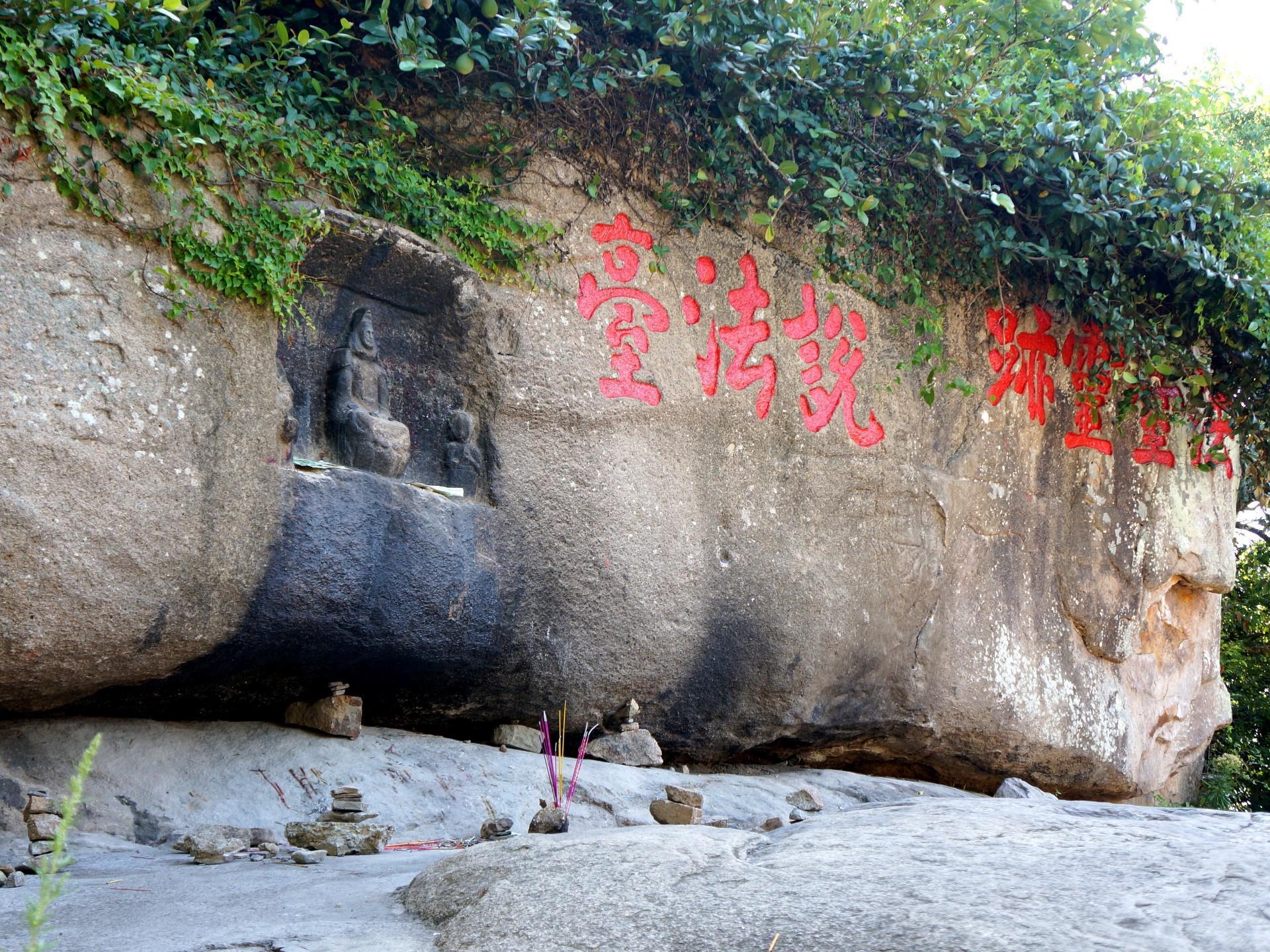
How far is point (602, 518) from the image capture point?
15.1 feet

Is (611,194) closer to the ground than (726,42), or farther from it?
closer to the ground

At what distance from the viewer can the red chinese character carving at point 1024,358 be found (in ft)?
20.1

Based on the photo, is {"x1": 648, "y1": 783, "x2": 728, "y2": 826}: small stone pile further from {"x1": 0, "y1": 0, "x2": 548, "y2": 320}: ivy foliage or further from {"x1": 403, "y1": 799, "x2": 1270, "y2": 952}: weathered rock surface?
{"x1": 0, "y1": 0, "x2": 548, "y2": 320}: ivy foliage

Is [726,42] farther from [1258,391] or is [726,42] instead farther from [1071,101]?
[1258,391]

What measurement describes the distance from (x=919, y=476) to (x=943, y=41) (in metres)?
2.08

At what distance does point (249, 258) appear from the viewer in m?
3.86

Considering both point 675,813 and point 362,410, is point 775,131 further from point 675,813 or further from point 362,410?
point 675,813

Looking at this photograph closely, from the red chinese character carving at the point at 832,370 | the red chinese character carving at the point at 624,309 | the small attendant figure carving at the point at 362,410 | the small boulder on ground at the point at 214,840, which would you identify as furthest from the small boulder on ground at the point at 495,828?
the red chinese character carving at the point at 832,370

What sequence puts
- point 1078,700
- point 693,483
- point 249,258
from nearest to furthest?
1. point 249,258
2. point 693,483
3. point 1078,700

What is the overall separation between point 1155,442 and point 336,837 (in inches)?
210

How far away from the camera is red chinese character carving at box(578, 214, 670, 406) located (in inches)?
188

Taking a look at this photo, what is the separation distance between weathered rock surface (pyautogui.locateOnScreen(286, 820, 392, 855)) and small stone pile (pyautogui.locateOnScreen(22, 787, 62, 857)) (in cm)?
66

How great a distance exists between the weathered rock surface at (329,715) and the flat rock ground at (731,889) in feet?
2.20

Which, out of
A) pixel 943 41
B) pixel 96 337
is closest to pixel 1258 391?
pixel 943 41
